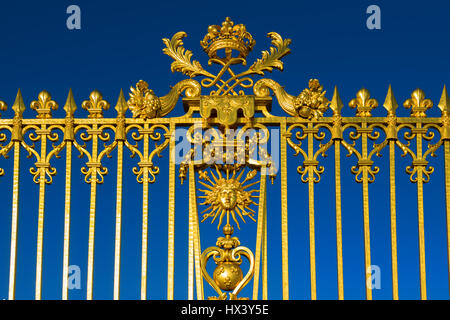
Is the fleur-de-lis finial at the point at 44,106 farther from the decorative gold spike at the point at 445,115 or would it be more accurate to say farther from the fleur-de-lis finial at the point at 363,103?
the decorative gold spike at the point at 445,115

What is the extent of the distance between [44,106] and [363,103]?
3086 millimetres

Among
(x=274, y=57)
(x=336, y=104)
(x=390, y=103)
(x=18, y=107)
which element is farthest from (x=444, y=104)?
(x=18, y=107)

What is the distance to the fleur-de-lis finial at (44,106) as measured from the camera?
980 centimetres

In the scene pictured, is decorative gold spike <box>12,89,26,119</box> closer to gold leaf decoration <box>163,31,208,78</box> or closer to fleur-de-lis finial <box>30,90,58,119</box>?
fleur-de-lis finial <box>30,90,58,119</box>

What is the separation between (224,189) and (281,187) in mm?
532

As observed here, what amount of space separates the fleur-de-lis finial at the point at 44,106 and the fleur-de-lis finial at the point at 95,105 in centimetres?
31

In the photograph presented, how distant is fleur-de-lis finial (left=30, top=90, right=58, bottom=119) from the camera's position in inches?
386

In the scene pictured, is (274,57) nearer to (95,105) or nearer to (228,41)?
(228,41)

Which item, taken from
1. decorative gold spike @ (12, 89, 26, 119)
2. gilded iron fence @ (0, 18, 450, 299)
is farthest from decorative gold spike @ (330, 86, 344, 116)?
decorative gold spike @ (12, 89, 26, 119)

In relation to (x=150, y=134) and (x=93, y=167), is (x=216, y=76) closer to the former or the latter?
(x=150, y=134)

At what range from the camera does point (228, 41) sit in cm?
985

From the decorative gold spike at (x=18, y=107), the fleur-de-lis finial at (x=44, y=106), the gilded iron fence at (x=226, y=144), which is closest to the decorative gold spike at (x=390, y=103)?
the gilded iron fence at (x=226, y=144)

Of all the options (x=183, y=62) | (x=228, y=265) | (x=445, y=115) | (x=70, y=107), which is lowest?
(x=228, y=265)

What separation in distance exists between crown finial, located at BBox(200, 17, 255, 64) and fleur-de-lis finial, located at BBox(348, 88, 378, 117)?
1.15 metres
